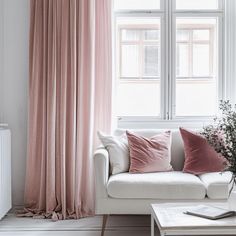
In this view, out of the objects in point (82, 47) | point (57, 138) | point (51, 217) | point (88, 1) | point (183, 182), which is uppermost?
point (88, 1)

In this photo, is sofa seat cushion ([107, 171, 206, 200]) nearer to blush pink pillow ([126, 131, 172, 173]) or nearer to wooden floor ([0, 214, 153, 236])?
blush pink pillow ([126, 131, 172, 173])

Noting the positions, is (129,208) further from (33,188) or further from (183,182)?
(33,188)

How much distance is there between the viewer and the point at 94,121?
4.16 m

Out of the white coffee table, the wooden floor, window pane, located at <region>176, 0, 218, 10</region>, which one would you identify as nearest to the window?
window pane, located at <region>176, 0, 218, 10</region>

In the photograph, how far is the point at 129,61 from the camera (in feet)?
14.5

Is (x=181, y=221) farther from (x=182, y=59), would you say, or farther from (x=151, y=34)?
(x=151, y=34)

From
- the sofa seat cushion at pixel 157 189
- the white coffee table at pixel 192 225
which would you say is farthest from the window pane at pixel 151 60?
the white coffee table at pixel 192 225

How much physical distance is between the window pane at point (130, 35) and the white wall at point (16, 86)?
1.02 meters

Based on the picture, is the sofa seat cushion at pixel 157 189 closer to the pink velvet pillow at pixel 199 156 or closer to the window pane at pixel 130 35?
the pink velvet pillow at pixel 199 156

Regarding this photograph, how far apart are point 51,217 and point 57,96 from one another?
1.17 meters

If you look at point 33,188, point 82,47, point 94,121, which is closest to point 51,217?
point 33,188

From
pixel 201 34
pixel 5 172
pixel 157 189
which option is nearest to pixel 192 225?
pixel 157 189

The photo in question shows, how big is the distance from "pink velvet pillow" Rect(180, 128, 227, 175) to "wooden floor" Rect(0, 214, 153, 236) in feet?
2.21

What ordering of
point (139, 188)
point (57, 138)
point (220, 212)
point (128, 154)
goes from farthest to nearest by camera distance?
point (57, 138), point (128, 154), point (139, 188), point (220, 212)
